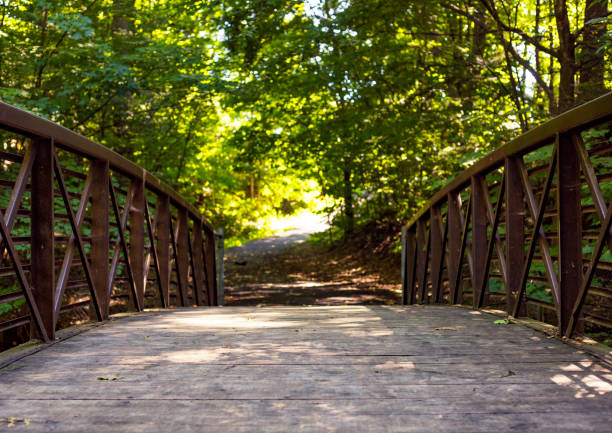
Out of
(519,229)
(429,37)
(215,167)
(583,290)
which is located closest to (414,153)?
(429,37)

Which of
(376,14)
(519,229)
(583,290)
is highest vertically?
(376,14)

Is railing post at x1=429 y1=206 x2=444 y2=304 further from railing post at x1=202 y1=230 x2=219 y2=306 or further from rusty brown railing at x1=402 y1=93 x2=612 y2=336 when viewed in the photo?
railing post at x1=202 y1=230 x2=219 y2=306

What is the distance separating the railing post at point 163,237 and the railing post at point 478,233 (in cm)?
310

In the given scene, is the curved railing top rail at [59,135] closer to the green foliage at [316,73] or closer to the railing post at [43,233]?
the railing post at [43,233]

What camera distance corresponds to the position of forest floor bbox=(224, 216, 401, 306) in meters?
11.3

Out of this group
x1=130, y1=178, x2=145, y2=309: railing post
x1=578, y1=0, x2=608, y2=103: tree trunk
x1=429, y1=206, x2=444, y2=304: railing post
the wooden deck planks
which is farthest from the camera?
x1=429, y1=206, x2=444, y2=304: railing post

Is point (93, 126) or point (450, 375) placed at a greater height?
point (93, 126)

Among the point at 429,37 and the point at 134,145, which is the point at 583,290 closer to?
the point at 429,37

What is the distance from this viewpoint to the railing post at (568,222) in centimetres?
322

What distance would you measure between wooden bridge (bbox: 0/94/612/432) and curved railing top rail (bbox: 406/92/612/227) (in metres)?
0.01

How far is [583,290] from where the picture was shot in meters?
2.98

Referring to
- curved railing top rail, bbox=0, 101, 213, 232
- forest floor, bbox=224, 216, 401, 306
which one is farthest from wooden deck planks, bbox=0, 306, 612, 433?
forest floor, bbox=224, 216, 401, 306

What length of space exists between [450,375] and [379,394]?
441 mm

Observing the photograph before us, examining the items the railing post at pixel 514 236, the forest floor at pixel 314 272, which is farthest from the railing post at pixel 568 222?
the forest floor at pixel 314 272
